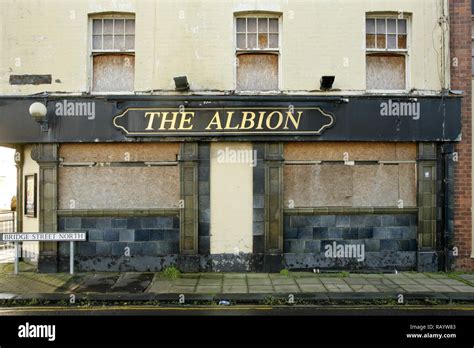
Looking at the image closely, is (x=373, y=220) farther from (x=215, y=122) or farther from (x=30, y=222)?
(x=30, y=222)

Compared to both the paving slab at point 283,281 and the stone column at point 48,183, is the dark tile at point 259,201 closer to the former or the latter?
the paving slab at point 283,281

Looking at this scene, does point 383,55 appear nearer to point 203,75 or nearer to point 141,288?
point 203,75

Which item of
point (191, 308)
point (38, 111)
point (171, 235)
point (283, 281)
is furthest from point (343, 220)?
point (38, 111)

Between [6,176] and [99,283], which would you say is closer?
[99,283]

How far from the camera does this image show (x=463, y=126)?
31.1ft

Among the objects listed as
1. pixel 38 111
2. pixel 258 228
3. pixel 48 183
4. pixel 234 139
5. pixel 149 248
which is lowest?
pixel 149 248

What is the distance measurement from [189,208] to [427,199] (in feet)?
21.0

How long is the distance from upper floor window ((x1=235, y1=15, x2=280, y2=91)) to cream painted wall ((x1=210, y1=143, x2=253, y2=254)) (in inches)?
70.5

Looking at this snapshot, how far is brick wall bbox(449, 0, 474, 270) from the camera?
9.50 m

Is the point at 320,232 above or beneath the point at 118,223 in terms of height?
beneath

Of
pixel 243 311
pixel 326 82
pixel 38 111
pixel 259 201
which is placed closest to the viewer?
pixel 243 311

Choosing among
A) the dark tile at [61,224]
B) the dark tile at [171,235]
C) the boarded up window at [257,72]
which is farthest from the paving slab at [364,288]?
the dark tile at [61,224]

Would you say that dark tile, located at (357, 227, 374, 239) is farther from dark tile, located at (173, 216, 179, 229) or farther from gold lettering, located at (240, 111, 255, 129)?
dark tile, located at (173, 216, 179, 229)

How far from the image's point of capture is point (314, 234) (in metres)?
9.43
